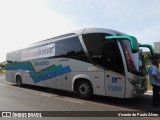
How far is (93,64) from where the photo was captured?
36.6 feet

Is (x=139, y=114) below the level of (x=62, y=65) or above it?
below

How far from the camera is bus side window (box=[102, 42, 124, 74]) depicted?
10141 mm

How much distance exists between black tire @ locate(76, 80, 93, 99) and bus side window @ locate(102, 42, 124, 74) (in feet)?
4.73

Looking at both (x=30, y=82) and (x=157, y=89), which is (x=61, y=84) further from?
(x=157, y=89)

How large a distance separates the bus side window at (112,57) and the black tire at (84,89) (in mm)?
1441

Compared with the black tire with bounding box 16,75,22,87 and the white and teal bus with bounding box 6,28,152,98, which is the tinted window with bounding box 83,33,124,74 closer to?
the white and teal bus with bounding box 6,28,152,98

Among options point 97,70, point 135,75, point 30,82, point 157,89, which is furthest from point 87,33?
point 30,82

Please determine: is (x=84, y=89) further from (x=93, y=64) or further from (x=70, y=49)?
(x=70, y=49)

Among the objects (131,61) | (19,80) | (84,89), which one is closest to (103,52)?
(131,61)

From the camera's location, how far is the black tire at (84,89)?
1147 cm

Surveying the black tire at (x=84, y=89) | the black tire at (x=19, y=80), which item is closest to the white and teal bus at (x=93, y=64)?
the black tire at (x=84, y=89)

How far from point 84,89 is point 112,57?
90.5 inches

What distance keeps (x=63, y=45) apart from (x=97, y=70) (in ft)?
10.3

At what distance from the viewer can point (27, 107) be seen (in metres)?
9.60
